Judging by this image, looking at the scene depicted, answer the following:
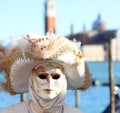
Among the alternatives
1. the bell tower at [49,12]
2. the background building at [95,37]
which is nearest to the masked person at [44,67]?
the background building at [95,37]

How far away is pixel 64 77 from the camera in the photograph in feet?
6.19

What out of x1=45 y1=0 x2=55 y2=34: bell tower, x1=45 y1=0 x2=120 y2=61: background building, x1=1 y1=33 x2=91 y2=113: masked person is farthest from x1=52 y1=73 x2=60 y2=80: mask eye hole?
x1=45 y1=0 x2=55 y2=34: bell tower

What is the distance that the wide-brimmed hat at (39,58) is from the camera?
5.96ft

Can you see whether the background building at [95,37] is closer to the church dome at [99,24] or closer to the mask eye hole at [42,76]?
the church dome at [99,24]

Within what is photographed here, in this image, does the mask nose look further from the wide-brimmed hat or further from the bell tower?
the bell tower

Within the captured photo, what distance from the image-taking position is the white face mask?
184 centimetres

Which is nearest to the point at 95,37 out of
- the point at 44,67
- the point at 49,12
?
the point at 49,12

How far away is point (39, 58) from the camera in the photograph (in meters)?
1.81

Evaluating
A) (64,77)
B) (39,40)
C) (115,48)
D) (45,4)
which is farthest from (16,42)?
(115,48)

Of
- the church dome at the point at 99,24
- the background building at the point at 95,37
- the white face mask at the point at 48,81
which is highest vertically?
the church dome at the point at 99,24

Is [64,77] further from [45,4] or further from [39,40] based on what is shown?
[45,4]

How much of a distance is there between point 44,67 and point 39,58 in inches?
2.2

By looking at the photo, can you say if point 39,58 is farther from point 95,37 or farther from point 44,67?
point 95,37

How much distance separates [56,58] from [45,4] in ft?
133
